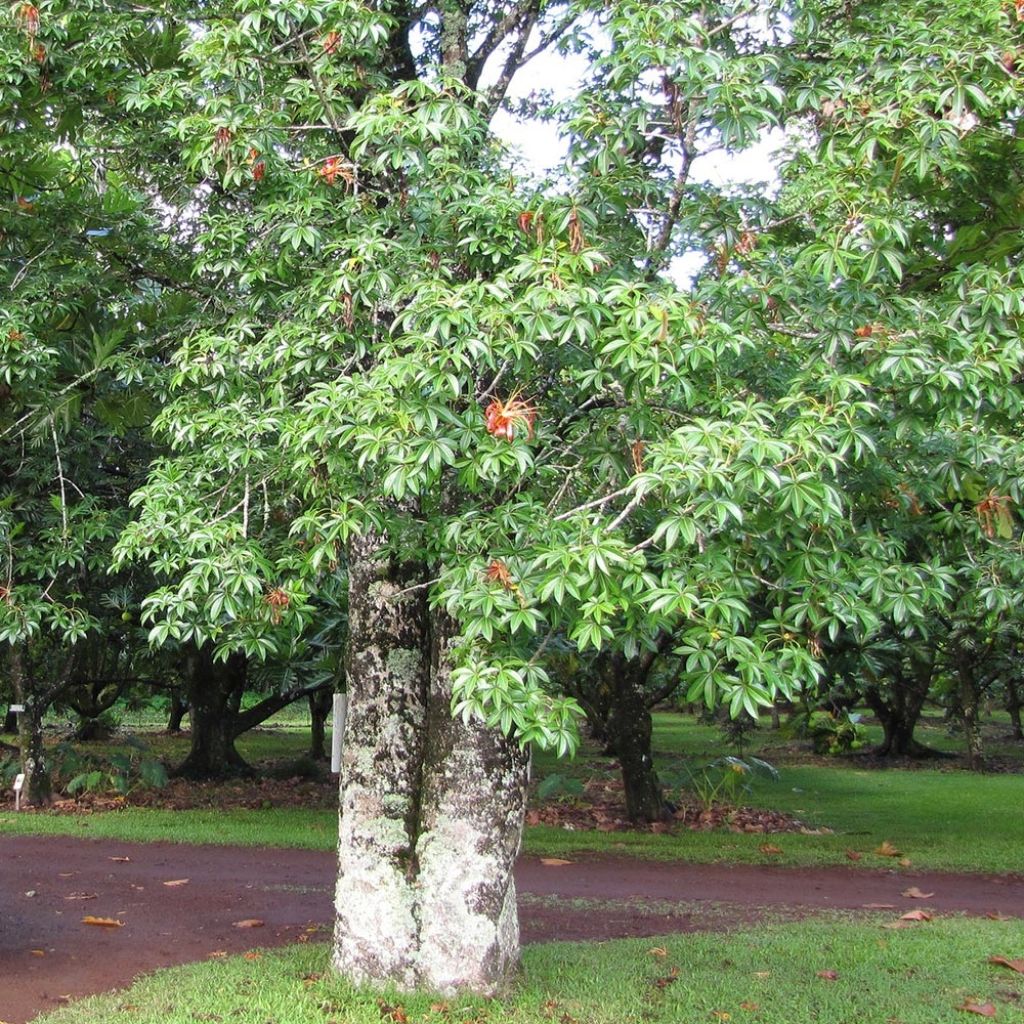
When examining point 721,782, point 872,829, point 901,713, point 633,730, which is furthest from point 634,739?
point 901,713

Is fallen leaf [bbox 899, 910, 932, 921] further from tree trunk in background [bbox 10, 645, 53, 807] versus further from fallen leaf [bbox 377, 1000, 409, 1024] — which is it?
tree trunk in background [bbox 10, 645, 53, 807]

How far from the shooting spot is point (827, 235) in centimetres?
507

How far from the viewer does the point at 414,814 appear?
6.80 meters

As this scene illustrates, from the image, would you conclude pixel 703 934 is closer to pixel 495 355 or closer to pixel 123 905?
pixel 123 905

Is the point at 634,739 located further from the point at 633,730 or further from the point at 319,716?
the point at 319,716

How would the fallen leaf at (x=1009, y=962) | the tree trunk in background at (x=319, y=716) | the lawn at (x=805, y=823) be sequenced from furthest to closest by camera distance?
the tree trunk in background at (x=319, y=716) → the lawn at (x=805, y=823) → the fallen leaf at (x=1009, y=962)

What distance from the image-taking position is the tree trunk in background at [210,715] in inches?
672

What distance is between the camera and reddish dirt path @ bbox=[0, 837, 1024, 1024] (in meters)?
7.57

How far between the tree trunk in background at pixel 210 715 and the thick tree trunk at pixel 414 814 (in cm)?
1048

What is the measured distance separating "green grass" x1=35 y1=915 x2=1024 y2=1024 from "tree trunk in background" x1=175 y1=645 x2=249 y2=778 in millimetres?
9915

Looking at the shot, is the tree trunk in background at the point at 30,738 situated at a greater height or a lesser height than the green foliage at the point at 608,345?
lesser

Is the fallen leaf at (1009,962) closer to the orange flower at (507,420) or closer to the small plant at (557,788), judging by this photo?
the orange flower at (507,420)

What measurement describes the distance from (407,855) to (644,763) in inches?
291

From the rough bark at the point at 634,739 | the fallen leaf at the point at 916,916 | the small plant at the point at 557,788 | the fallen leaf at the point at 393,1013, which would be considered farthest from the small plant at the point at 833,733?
the fallen leaf at the point at 393,1013
